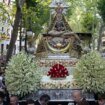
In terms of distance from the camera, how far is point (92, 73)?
14.2 m

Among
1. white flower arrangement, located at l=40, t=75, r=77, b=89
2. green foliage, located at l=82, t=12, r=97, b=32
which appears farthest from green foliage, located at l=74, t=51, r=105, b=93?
green foliage, located at l=82, t=12, r=97, b=32

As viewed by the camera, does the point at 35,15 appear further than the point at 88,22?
No

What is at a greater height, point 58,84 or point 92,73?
point 92,73

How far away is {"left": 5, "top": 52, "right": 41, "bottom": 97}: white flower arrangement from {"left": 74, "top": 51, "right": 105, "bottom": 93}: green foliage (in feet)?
4.00

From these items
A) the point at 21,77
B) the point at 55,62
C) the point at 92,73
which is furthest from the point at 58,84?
the point at 55,62

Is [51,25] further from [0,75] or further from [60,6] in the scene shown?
[0,75]

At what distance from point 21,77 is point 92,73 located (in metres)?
1.96

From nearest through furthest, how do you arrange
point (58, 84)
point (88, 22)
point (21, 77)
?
point (21, 77) → point (58, 84) → point (88, 22)

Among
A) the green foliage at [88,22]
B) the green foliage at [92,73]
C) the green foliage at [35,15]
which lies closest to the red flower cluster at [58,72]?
the green foliage at [92,73]

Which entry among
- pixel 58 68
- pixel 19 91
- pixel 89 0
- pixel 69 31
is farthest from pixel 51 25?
pixel 89 0

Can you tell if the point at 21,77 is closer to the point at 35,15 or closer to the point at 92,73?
the point at 92,73

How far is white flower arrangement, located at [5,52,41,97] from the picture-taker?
555 inches

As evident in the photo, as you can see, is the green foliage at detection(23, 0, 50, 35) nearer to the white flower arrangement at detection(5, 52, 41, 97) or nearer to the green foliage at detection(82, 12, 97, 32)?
the green foliage at detection(82, 12, 97, 32)

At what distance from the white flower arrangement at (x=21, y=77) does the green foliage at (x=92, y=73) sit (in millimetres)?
1219
